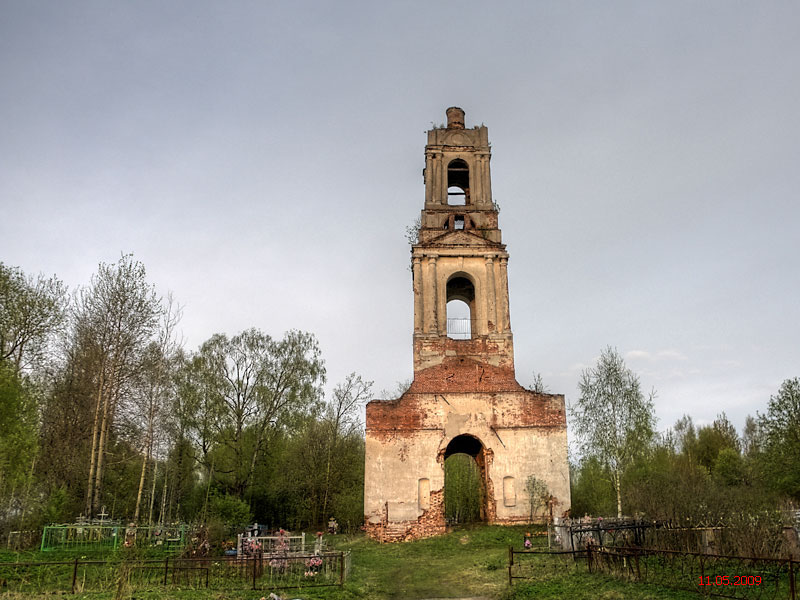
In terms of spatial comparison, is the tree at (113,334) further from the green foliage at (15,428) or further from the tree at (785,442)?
the tree at (785,442)

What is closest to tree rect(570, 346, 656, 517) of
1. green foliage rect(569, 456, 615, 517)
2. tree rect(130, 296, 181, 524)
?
green foliage rect(569, 456, 615, 517)

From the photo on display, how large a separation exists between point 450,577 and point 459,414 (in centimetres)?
880

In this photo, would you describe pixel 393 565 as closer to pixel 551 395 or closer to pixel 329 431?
pixel 551 395

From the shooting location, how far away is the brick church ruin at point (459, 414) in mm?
23125

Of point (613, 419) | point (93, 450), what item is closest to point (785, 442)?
point (613, 419)

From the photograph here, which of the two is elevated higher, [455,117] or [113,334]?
[455,117]

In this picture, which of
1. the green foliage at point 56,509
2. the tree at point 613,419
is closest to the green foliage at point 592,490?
the tree at point 613,419

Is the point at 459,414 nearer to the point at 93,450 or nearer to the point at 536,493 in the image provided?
the point at 536,493

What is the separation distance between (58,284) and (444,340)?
17.8 metres

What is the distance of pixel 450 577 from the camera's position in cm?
1579

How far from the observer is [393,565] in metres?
18.2

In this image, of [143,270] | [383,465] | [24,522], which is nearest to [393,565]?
[383,465]

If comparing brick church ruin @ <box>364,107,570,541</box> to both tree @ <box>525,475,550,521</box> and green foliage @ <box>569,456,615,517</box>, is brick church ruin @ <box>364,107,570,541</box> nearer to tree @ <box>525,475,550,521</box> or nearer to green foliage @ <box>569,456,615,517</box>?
tree @ <box>525,475,550,521</box>
